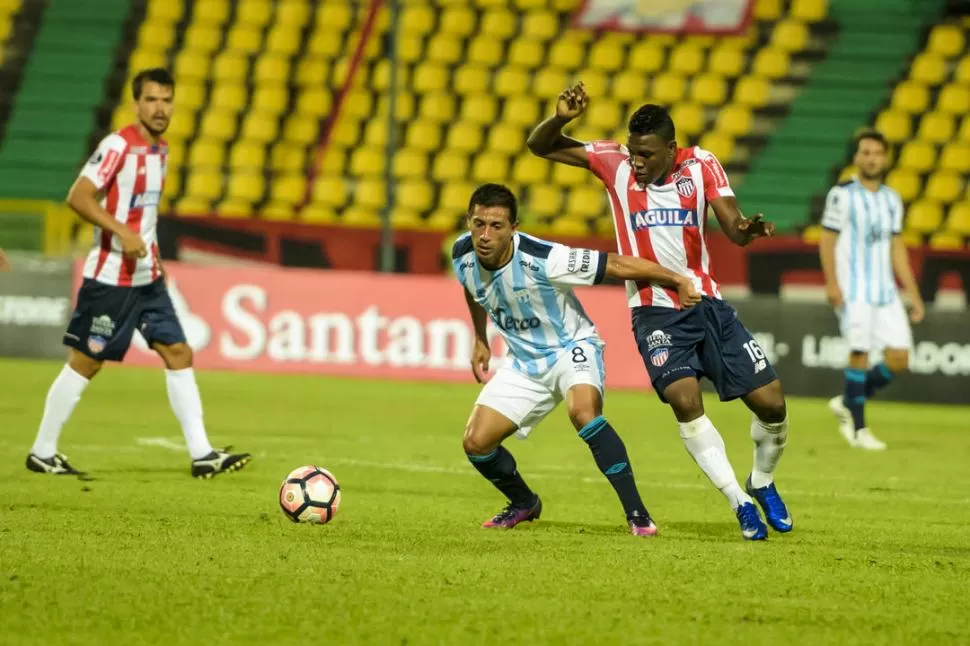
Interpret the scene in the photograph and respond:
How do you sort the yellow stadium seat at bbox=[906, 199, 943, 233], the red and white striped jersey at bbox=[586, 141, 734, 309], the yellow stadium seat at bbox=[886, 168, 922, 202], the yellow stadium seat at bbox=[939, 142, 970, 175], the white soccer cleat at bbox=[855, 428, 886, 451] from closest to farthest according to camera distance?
the red and white striped jersey at bbox=[586, 141, 734, 309] < the white soccer cleat at bbox=[855, 428, 886, 451] < the yellow stadium seat at bbox=[906, 199, 943, 233] < the yellow stadium seat at bbox=[886, 168, 922, 202] < the yellow stadium seat at bbox=[939, 142, 970, 175]

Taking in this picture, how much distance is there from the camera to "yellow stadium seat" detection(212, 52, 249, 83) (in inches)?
936

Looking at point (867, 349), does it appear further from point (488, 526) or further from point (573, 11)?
point (573, 11)

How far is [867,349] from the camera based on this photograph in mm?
12070

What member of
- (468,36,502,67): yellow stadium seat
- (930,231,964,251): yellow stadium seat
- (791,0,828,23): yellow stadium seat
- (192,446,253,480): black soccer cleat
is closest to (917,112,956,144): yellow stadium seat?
(930,231,964,251): yellow stadium seat

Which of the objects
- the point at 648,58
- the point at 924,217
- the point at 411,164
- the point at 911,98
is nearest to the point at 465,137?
the point at 411,164

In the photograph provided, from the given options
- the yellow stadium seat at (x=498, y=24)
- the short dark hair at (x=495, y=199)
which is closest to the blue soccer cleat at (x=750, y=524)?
the short dark hair at (x=495, y=199)

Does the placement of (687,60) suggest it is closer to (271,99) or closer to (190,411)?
(271,99)

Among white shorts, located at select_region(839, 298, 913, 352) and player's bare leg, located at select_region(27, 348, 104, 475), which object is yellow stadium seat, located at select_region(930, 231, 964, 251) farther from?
player's bare leg, located at select_region(27, 348, 104, 475)

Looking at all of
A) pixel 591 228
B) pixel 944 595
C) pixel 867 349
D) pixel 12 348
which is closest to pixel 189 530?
pixel 944 595

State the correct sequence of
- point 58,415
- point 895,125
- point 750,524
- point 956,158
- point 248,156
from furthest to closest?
point 248,156, point 895,125, point 956,158, point 58,415, point 750,524

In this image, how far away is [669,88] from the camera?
2227 centimetres

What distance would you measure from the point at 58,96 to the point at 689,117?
917 cm

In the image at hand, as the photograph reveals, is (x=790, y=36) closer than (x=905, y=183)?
No

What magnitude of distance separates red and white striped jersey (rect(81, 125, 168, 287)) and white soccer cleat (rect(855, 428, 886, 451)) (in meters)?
5.39
